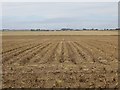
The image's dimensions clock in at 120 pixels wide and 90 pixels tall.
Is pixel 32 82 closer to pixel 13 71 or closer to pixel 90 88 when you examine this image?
pixel 90 88

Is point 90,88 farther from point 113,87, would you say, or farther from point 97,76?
point 97,76

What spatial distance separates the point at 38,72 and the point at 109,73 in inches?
139

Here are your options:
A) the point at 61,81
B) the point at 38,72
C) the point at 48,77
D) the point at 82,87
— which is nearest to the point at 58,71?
the point at 38,72

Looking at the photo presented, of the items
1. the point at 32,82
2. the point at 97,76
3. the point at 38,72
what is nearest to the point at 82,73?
the point at 97,76

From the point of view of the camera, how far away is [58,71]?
54.1 ft

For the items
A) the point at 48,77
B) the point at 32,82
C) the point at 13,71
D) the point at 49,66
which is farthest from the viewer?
the point at 49,66

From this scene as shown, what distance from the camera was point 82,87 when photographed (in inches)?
474

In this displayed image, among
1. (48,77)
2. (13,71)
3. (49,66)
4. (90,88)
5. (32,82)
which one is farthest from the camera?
(49,66)

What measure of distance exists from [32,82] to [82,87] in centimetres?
225

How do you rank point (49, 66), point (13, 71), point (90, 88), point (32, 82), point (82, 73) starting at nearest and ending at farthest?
point (90, 88), point (32, 82), point (82, 73), point (13, 71), point (49, 66)

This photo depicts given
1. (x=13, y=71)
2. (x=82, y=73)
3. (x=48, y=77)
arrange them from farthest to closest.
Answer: (x=13, y=71) → (x=82, y=73) → (x=48, y=77)

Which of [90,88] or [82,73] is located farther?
[82,73]

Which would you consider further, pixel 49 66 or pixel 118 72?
pixel 49 66

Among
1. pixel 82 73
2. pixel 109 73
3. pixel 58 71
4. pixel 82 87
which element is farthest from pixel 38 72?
pixel 82 87
